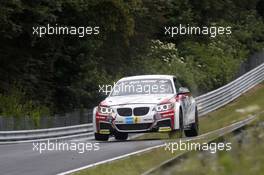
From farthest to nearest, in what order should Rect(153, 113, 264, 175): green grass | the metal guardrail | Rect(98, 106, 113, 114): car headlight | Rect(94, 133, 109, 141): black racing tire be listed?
A: the metal guardrail → Rect(94, 133, 109, 141): black racing tire → Rect(98, 106, 113, 114): car headlight → Rect(153, 113, 264, 175): green grass

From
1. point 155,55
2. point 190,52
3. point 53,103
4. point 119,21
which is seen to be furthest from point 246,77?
A: point 53,103

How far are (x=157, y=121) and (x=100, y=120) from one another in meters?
1.21

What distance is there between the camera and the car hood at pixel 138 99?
17.8 m

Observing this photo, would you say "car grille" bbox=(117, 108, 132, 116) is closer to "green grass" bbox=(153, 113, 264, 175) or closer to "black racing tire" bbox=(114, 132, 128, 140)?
"black racing tire" bbox=(114, 132, 128, 140)

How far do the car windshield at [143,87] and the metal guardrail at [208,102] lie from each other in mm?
4946

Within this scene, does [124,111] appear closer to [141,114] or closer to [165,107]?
[141,114]

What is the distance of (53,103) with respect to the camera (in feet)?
111

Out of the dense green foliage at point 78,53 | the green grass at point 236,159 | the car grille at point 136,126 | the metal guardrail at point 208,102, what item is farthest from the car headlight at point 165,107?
the dense green foliage at point 78,53

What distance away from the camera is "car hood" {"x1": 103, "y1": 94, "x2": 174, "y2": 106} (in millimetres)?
17781

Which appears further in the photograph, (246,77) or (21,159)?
(246,77)

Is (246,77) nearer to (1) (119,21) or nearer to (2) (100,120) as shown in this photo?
(1) (119,21)

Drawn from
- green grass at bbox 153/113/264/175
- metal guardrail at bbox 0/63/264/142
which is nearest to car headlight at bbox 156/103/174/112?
metal guardrail at bbox 0/63/264/142

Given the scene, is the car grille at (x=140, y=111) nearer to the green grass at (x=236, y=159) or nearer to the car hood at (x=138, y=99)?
the car hood at (x=138, y=99)

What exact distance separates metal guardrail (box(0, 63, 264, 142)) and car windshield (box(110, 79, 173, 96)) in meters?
4.95
